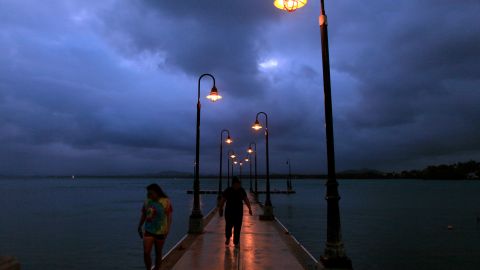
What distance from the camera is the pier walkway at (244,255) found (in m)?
10.7

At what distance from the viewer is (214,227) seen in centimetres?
2053

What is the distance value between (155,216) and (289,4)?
466 cm

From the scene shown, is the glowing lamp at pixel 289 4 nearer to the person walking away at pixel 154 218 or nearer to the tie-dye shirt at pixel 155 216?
the person walking away at pixel 154 218

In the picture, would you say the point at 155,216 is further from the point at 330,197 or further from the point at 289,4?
the point at 289,4

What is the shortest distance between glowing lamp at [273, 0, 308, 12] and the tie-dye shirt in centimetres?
427

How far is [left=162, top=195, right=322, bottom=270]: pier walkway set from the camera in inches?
420

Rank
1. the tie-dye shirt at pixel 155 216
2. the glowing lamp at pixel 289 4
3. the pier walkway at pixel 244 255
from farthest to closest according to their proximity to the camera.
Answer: the pier walkway at pixel 244 255 < the tie-dye shirt at pixel 155 216 < the glowing lamp at pixel 289 4

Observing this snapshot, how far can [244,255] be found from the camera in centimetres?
1220

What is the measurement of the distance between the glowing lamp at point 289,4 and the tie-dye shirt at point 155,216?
427 centimetres

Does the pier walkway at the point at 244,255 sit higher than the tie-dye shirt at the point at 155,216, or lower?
lower

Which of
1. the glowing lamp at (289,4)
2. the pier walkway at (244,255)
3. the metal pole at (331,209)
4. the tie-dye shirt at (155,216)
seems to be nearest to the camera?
the metal pole at (331,209)

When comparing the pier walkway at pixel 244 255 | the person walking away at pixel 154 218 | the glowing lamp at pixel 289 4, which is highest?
the glowing lamp at pixel 289 4

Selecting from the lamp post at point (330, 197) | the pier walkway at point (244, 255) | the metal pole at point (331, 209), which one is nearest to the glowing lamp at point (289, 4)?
the lamp post at point (330, 197)

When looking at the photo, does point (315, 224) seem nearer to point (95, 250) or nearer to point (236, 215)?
point (95, 250)
